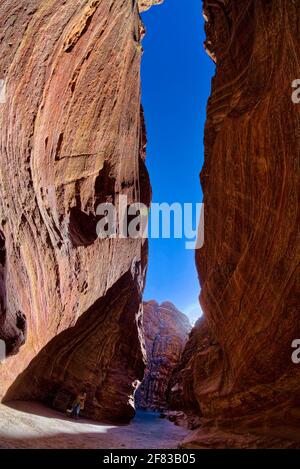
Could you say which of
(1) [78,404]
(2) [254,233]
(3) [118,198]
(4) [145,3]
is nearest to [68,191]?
(3) [118,198]

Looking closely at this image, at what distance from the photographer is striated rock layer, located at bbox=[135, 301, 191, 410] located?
119 feet

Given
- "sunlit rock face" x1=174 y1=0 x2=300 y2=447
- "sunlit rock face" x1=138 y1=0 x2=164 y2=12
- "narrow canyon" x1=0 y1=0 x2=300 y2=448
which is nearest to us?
"sunlit rock face" x1=174 y1=0 x2=300 y2=447

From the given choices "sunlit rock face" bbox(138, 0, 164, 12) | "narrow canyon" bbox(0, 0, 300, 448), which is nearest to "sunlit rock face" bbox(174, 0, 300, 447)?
"narrow canyon" bbox(0, 0, 300, 448)

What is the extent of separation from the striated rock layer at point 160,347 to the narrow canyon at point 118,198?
799 inches

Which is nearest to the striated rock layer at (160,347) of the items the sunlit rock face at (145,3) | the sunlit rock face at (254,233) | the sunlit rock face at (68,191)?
the sunlit rock face at (68,191)

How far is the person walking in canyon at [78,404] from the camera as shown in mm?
14555

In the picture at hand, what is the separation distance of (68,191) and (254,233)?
289 inches

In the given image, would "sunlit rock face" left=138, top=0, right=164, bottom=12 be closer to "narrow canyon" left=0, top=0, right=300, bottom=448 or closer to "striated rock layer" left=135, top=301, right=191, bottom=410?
"narrow canyon" left=0, top=0, right=300, bottom=448

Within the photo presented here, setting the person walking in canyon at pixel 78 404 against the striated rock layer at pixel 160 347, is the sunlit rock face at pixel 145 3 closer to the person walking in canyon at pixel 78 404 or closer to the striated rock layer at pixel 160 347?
the person walking in canyon at pixel 78 404

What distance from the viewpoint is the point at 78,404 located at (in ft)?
49.7

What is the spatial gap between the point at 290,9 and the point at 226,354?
36.5 ft

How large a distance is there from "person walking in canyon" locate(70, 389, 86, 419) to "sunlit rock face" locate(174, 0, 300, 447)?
6.18 metres

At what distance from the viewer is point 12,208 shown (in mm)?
9125

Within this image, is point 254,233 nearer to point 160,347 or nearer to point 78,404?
point 78,404
